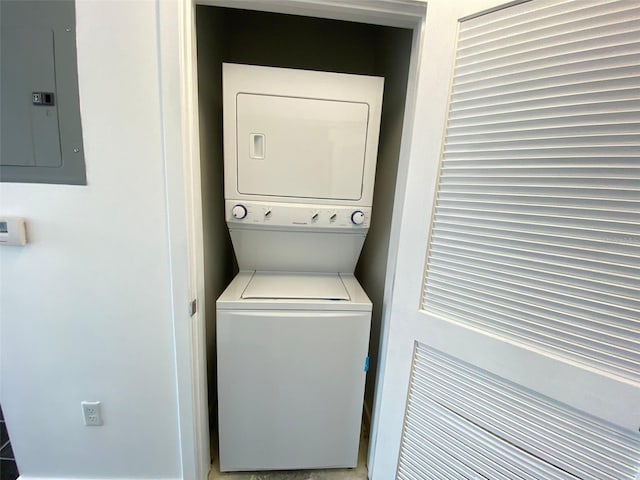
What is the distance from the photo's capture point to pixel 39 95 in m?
0.95

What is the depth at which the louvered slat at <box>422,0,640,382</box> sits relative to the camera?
2.14ft

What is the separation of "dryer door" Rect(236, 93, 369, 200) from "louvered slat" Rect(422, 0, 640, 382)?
1.69 ft

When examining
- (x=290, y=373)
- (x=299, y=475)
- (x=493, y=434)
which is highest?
(x=493, y=434)

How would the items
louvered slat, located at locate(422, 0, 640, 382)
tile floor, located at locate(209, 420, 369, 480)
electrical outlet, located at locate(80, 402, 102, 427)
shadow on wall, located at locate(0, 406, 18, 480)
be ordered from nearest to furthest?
louvered slat, located at locate(422, 0, 640, 382)
electrical outlet, located at locate(80, 402, 102, 427)
shadow on wall, located at locate(0, 406, 18, 480)
tile floor, located at locate(209, 420, 369, 480)

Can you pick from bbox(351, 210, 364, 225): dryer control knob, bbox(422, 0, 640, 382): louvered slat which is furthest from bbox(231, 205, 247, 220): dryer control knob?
Result: bbox(422, 0, 640, 382): louvered slat

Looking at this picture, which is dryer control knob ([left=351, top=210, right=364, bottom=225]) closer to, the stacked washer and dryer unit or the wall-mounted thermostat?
the stacked washer and dryer unit

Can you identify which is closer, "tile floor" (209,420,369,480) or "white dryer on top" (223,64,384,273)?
"white dryer on top" (223,64,384,273)

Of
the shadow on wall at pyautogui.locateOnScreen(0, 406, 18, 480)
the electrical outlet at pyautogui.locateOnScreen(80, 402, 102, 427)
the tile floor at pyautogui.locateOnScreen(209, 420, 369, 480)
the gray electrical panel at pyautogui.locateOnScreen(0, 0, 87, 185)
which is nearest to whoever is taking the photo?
the gray electrical panel at pyautogui.locateOnScreen(0, 0, 87, 185)

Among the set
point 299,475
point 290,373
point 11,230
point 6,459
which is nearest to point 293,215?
point 290,373

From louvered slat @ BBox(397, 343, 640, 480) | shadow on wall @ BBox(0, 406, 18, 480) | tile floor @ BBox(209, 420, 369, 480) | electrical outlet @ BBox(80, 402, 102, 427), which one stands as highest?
louvered slat @ BBox(397, 343, 640, 480)

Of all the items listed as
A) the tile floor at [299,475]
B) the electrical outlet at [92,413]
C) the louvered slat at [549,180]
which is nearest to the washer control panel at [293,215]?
the louvered slat at [549,180]

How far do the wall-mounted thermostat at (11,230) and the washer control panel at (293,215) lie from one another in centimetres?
74

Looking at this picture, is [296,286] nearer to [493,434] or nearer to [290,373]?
[290,373]

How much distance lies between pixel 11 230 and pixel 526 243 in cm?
175
